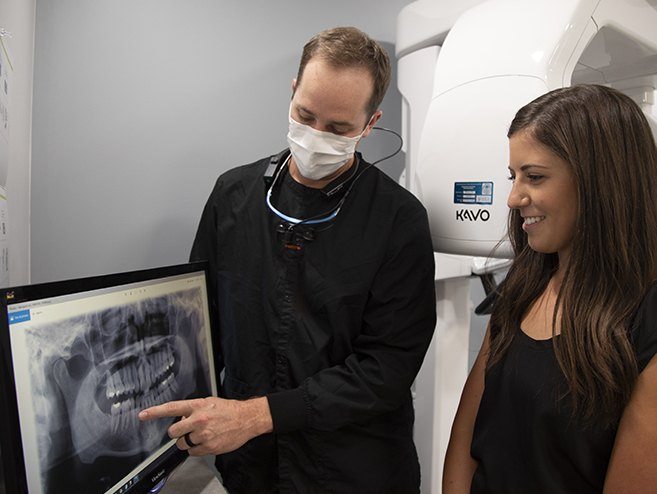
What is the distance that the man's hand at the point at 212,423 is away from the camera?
0.89 metres

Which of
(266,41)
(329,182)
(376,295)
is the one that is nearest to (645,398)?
(376,295)

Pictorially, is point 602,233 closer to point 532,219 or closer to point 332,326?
point 532,219

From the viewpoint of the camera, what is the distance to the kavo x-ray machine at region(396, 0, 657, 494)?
1093 mm

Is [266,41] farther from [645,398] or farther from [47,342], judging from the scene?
[645,398]

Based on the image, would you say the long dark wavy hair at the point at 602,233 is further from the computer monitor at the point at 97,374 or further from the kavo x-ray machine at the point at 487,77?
the computer monitor at the point at 97,374

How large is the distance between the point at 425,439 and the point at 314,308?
752 millimetres

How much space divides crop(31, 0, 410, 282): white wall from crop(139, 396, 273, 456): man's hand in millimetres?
641

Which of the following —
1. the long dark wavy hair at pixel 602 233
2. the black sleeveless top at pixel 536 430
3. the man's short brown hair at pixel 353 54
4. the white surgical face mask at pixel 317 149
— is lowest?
the black sleeveless top at pixel 536 430

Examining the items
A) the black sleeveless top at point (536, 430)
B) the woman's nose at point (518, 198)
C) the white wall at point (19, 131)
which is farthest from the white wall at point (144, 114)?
the black sleeveless top at point (536, 430)

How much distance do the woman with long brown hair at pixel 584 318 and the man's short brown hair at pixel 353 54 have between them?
1.01 ft

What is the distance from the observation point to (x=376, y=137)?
5.78ft

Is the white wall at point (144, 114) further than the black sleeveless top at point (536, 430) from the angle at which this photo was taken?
Yes

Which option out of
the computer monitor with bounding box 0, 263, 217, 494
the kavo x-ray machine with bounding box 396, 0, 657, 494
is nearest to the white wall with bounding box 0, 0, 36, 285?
the computer monitor with bounding box 0, 263, 217, 494

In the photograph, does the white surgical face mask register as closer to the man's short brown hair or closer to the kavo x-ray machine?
the man's short brown hair
